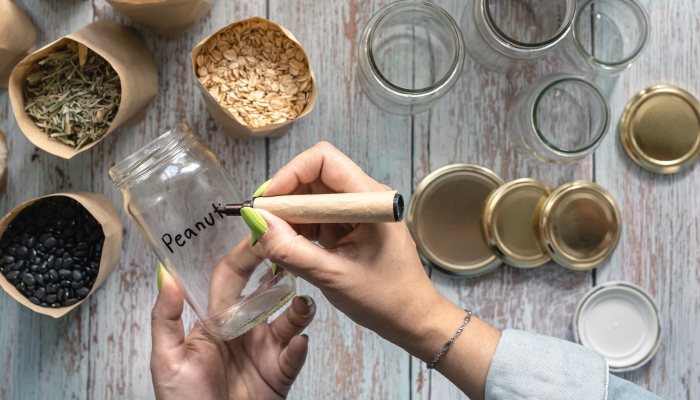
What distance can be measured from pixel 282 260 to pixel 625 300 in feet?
2.44

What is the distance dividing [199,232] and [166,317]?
0.49 feet

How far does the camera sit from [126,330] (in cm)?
106

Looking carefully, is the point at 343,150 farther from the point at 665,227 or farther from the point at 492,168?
the point at 665,227

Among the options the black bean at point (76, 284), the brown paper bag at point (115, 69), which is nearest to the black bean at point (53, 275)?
the black bean at point (76, 284)

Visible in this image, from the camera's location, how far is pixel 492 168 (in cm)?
109

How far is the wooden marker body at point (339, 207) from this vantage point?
667 millimetres

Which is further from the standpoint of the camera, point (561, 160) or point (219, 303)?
point (561, 160)

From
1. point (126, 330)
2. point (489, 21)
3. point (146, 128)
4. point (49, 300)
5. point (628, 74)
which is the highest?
point (489, 21)

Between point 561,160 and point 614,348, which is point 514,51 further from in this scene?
point 614,348

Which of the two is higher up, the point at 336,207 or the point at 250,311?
the point at 336,207

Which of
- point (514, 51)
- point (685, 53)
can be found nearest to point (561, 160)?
point (514, 51)

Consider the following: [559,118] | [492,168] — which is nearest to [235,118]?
[492,168]

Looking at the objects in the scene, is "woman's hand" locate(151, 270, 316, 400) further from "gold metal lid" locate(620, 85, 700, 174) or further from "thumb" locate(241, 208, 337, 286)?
"gold metal lid" locate(620, 85, 700, 174)

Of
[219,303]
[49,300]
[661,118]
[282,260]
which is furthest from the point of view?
[661,118]
